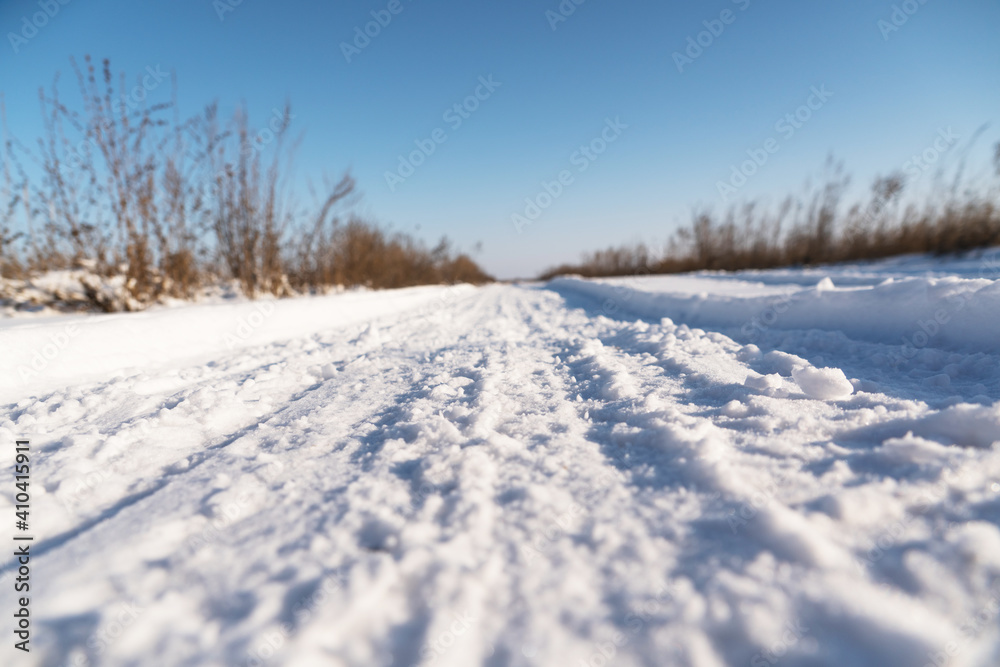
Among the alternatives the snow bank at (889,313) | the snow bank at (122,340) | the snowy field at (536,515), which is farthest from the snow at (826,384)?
the snow bank at (122,340)

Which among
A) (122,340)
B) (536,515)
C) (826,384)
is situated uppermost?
(122,340)

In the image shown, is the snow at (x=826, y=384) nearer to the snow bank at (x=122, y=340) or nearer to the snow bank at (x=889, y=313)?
the snow bank at (x=889, y=313)

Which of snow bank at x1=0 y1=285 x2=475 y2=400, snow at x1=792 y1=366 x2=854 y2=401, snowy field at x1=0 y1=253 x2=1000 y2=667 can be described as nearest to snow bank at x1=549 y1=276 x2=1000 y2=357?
snowy field at x1=0 y1=253 x2=1000 y2=667

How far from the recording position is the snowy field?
29.6 inches

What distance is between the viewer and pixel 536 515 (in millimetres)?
1059

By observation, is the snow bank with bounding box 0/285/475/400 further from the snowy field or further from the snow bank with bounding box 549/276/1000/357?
the snow bank with bounding box 549/276/1000/357

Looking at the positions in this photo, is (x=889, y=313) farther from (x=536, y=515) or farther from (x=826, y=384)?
(x=536, y=515)

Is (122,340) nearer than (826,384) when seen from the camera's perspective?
No

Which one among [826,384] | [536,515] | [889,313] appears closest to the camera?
[536,515]

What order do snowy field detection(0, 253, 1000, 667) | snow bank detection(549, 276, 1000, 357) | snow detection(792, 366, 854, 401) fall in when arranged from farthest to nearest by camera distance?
snow bank detection(549, 276, 1000, 357), snow detection(792, 366, 854, 401), snowy field detection(0, 253, 1000, 667)

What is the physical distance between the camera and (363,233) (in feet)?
38.5

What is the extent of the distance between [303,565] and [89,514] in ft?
2.64

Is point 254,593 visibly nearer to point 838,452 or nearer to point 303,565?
point 303,565

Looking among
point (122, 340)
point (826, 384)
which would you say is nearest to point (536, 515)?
point (826, 384)
